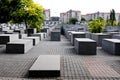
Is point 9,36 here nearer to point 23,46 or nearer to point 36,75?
point 23,46

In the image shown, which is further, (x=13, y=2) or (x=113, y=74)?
(x=13, y=2)

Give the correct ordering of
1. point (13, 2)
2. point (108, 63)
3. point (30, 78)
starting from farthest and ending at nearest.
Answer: point (13, 2) → point (108, 63) → point (30, 78)

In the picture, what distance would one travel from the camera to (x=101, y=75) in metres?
9.80

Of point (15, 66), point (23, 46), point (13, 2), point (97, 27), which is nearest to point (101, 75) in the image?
point (15, 66)

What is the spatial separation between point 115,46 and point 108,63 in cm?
363

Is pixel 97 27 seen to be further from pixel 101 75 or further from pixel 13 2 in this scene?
pixel 101 75

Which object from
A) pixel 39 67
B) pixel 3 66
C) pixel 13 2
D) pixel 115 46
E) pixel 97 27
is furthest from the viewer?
pixel 97 27

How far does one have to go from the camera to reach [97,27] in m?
29.4

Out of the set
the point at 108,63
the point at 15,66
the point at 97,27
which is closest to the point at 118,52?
the point at 108,63

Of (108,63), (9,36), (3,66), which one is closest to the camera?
(3,66)

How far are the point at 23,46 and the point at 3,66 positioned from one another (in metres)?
4.86

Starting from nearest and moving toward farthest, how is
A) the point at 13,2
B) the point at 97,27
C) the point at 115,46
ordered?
the point at 115,46 → the point at 13,2 → the point at 97,27

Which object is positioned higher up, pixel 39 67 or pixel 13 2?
pixel 13 2

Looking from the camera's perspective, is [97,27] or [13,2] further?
[97,27]
